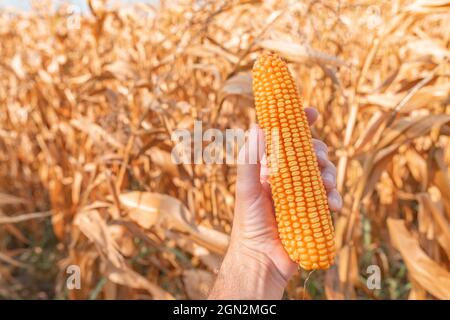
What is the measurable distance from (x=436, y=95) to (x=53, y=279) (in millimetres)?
3066

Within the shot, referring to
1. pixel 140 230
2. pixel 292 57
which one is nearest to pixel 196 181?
pixel 140 230

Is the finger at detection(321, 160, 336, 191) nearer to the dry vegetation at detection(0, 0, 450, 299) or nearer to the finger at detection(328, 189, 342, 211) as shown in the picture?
the finger at detection(328, 189, 342, 211)

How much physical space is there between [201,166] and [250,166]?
1243 mm

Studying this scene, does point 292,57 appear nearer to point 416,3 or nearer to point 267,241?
point 416,3

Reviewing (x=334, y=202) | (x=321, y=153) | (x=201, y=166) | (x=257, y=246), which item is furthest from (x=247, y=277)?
(x=201, y=166)

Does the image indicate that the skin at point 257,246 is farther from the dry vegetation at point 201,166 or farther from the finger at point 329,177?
the dry vegetation at point 201,166

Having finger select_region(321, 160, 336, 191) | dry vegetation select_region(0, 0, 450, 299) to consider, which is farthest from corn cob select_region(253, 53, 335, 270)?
dry vegetation select_region(0, 0, 450, 299)

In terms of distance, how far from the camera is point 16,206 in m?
4.74

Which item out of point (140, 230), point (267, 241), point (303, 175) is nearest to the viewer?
point (303, 175)

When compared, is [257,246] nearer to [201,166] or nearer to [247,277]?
[247,277]

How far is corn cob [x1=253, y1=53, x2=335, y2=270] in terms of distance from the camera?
1390mm

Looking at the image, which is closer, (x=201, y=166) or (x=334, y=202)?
(x=334, y=202)

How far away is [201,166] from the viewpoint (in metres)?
2.68

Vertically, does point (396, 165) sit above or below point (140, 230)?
above
